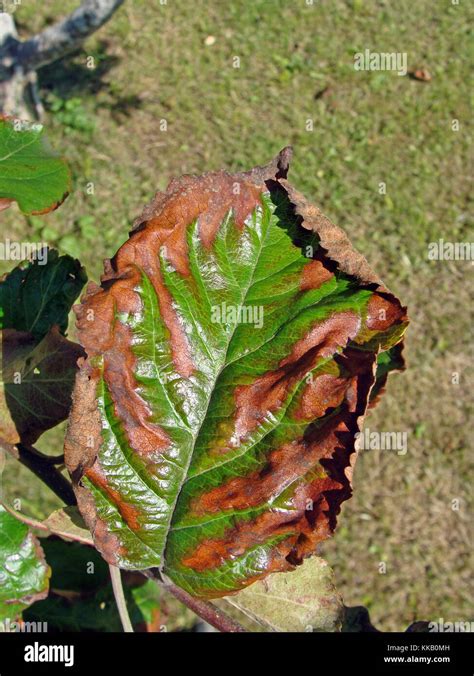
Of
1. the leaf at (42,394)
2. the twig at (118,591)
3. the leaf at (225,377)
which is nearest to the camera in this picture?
the leaf at (225,377)

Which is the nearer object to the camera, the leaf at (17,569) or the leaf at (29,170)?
the leaf at (29,170)

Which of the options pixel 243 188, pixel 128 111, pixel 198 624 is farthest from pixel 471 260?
pixel 243 188

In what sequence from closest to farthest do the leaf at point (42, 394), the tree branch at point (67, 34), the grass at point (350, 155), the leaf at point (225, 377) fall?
the leaf at point (225, 377) → the leaf at point (42, 394) → the tree branch at point (67, 34) → the grass at point (350, 155)

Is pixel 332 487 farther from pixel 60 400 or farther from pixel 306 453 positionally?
pixel 60 400

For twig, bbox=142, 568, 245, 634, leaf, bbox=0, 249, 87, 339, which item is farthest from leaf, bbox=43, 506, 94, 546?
leaf, bbox=0, 249, 87, 339

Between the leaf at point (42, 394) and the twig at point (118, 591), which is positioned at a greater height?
the leaf at point (42, 394)

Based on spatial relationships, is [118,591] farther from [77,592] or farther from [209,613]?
[77,592]

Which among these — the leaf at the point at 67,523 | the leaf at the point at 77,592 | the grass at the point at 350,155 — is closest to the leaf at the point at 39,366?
the leaf at the point at 67,523

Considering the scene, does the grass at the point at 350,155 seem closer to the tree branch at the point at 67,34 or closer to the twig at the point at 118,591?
the tree branch at the point at 67,34
